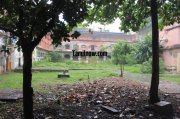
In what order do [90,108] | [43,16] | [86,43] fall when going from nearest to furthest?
[43,16]
[90,108]
[86,43]

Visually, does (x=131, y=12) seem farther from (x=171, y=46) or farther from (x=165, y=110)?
(x=171, y=46)

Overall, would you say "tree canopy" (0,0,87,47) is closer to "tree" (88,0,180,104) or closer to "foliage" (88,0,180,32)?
"tree" (88,0,180,104)

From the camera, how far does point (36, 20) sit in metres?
6.36

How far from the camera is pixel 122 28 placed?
13.1 m

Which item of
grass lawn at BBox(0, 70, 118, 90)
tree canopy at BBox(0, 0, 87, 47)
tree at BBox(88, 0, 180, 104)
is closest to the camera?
tree canopy at BBox(0, 0, 87, 47)

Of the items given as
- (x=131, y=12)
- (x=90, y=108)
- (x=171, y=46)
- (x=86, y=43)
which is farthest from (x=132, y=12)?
(x=86, y=43)

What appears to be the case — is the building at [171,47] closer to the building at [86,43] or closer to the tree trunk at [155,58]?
the tree trunk at [155,58]

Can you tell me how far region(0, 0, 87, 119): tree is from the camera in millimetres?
6254

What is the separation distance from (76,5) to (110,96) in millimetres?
5726

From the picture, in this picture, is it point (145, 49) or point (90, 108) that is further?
point (145, 49)

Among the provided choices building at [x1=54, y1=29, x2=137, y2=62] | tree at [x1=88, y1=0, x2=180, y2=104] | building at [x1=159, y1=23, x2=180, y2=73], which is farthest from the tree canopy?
building at [x1=54, y1=29, x2=137, y2=62]

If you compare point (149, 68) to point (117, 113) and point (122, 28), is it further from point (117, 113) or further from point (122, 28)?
point (117, 113)

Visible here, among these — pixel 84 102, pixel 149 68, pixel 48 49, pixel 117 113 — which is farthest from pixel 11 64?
pixel 48 49

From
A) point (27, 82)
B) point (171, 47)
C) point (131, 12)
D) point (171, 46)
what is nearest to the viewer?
point (27, 82)
